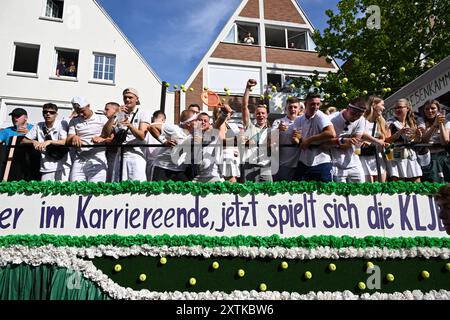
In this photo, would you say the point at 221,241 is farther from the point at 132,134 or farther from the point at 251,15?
the point at 251,15

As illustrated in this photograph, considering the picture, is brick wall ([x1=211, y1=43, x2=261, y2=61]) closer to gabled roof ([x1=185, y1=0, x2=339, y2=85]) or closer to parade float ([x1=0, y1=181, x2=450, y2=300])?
gabled roof ([x1=185, y1=0, x2=339, y2=85])

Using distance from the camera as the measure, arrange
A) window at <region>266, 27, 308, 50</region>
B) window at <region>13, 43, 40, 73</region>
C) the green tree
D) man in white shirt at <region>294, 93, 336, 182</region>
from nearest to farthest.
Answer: man in white shirt at <region>294, 93, 336, 182</region>, the green tree, window at <region>13, 43, 40, 73</region>, window at <region>266, 27, 308, 50</region>

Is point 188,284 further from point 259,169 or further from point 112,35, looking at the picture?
point 112,35

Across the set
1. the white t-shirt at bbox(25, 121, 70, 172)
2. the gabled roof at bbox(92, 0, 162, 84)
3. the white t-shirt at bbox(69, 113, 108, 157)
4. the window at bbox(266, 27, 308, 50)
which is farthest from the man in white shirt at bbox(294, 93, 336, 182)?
the window at bbox(266, 27, 308, 50)

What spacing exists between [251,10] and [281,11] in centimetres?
178

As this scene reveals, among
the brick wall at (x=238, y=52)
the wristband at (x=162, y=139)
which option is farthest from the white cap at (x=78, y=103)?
the brick wall at (x=238, y=52)

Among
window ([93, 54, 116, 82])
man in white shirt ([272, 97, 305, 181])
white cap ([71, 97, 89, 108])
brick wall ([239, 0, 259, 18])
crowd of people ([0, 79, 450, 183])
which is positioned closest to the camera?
crowd of people ([0, 79, 450, 183])

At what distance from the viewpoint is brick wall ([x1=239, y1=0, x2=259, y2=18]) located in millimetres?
19000

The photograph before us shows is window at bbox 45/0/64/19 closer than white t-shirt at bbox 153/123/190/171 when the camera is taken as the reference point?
No

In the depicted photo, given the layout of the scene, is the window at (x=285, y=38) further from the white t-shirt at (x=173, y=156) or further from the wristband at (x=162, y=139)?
the white t-shirt at (x=173, y=156)

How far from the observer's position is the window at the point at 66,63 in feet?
50.5

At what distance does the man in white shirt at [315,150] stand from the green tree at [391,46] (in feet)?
26.1

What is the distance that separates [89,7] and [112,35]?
1.77 meters

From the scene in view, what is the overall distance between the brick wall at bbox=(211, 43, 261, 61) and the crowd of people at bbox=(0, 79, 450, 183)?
45.0 ft
